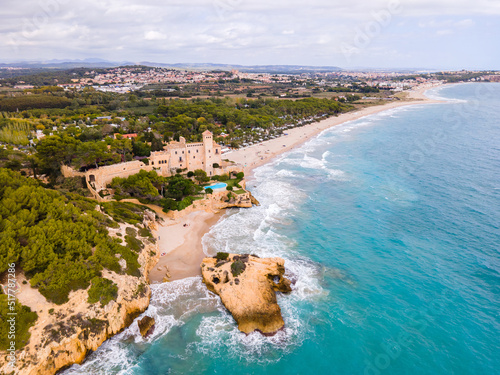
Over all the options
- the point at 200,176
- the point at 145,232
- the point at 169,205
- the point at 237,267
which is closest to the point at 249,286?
the point at 237,267

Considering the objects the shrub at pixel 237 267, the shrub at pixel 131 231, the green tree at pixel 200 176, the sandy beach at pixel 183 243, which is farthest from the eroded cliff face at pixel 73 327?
the green tree at pixel 200 176

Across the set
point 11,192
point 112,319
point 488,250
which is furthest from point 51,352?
point 488,250

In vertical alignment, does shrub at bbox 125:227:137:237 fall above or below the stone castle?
below

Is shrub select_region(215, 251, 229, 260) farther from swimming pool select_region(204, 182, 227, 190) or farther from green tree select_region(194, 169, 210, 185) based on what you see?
green tree select_region(194, 169, 210, 185)

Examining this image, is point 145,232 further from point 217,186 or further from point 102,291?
point 217,186

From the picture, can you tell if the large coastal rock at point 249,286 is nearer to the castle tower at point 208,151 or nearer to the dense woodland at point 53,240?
the dense woodland at point 53,240

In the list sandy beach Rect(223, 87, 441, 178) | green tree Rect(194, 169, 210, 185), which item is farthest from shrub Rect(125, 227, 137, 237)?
sandy beach Rect(223, 87, 441, 178)
